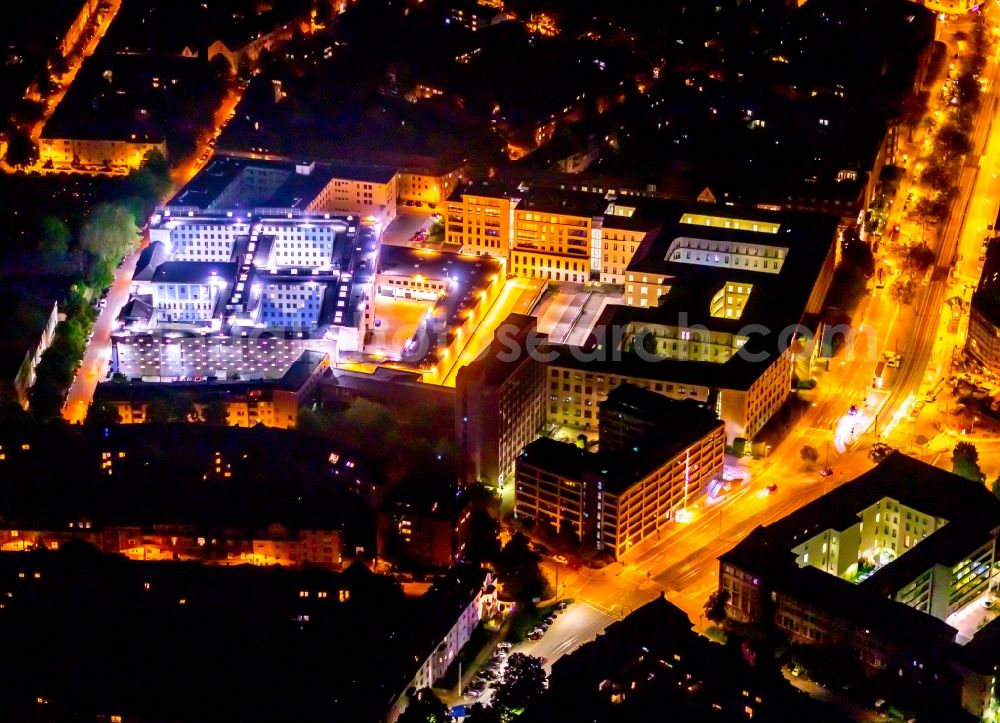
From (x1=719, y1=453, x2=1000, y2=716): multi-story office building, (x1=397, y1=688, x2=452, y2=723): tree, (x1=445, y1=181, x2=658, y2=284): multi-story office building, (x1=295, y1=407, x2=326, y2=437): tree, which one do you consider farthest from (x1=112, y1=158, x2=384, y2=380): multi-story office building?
(x1=397, y1=688, x2=452, y2=723): tree

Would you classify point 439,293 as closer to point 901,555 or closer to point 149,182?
point 149,182

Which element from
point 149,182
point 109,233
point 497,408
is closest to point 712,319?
point 497,408

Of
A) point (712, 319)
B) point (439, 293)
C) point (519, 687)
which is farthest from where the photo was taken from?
point (439, 293)

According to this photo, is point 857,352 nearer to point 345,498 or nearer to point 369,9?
point 345,498

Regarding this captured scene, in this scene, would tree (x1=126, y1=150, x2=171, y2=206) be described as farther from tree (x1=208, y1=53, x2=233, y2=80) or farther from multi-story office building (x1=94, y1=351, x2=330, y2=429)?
multi-story office building (x1=94, y1=351, x2=330, y2=429)

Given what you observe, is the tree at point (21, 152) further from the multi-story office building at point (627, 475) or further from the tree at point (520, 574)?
the tree at point (520, 574)

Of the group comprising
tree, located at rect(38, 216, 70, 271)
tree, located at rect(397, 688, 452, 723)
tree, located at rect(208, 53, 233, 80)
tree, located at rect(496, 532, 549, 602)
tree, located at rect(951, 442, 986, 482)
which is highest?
tree, located at rect(208, 53, 233, 80)
